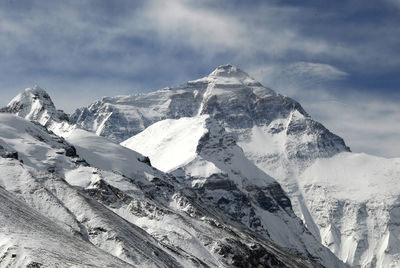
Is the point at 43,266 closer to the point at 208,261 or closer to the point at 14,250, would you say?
the point at 14,250

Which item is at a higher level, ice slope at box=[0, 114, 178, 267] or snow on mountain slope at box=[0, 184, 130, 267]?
ice slope at box=[0, 114, 178, 267]

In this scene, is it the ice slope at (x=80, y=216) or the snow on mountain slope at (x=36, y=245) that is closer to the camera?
the snow on mountain slope at (x=36, y=245)

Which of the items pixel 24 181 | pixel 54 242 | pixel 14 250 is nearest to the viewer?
pixel 14 250

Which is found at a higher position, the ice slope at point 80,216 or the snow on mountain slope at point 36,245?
the ice slope at point 80,216

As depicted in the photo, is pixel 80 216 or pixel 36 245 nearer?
pixel 36 245

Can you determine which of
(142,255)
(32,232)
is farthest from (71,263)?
(142,255)

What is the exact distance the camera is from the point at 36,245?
102 meters

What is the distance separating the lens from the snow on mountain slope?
9444cm

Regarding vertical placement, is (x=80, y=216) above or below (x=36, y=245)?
above

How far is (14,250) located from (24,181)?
90.4m

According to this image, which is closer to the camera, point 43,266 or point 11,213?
point 43,266

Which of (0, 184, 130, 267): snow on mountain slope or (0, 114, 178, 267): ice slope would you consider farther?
(0, 114, 178, 267): ice slope

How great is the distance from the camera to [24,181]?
18612 cm

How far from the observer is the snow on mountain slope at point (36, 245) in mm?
94438
